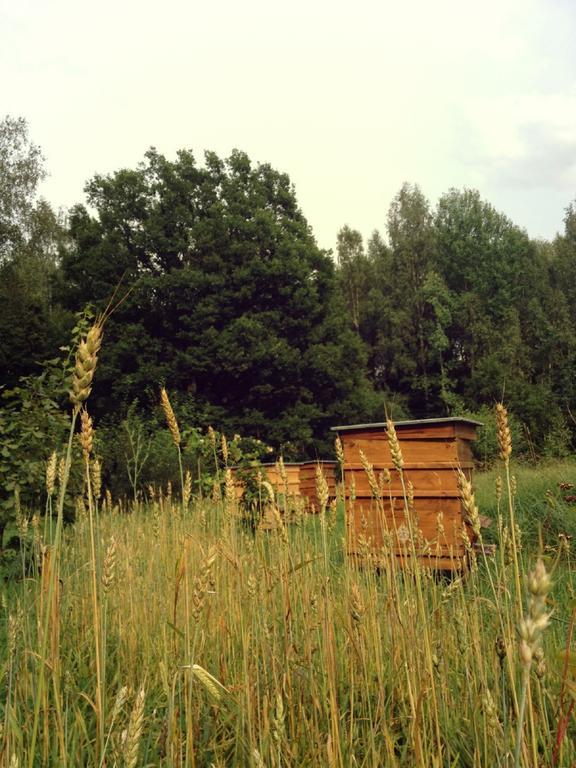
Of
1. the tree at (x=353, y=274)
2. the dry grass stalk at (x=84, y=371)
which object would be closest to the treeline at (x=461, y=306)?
the tree at (x=353, y=274)

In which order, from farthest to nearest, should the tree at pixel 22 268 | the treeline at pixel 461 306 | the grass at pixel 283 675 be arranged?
1. the treeline at pixel 461 306
2. the tree at pixel 22 268
3. the grass at pixel 283 675

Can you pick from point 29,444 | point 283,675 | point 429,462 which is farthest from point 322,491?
point 29,444

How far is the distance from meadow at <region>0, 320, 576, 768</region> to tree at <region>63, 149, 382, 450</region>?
810 inches

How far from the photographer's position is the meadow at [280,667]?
3.77 feet

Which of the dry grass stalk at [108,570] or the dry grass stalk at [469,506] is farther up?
the dry grass stalk at [469,506]

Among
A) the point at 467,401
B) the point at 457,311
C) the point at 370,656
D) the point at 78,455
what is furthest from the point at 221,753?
the point at 457,311

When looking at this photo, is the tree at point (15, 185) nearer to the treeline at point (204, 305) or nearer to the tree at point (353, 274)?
the treeline at point (204, 305)

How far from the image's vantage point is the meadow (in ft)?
3.77

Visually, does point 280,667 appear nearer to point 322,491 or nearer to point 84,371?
point 322,491

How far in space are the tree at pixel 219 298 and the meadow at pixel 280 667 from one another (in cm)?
2059

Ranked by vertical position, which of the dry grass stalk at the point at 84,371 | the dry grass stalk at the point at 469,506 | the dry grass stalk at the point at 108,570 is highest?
the dry grass stalk at the point at 84,371

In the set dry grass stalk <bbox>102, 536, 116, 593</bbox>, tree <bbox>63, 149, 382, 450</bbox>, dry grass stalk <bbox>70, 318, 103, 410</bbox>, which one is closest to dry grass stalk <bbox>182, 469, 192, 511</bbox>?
dry grass stalk <bbox>102, 536, 116, 593</bbox>

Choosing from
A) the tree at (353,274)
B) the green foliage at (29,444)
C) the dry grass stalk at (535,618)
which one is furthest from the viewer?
the tree at (353,274)

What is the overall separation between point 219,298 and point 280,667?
76.5 ft
